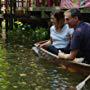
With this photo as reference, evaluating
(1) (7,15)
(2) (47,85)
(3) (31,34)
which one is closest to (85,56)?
(2) (47,85)

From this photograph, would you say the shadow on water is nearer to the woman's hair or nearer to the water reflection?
the water reflection

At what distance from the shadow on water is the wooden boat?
16 centimetres

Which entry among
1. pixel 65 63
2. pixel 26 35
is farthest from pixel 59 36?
pixel 26 35

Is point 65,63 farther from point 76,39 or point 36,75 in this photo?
point 76,39

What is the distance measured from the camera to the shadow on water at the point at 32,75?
401 inches

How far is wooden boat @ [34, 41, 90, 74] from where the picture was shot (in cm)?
1054

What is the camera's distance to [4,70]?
12.1 meters

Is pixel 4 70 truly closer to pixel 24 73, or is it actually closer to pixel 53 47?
pixel 24 73

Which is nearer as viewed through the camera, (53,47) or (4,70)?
(4,70)

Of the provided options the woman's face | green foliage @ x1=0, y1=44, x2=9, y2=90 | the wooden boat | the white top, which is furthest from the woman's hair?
green foliage @ x1=0, y1=44, x2=9, y2=90

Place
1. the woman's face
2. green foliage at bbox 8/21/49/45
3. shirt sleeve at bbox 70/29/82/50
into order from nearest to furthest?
1. shirt sleeve at bbox 70/29/82/50
2. the woman's face
3. green foliage at bbox 8/21/49/45

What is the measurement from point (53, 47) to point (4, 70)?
183 centimetres

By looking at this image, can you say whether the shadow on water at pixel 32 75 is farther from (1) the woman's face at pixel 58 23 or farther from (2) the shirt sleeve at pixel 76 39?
(1) the woman's face at pixel 58 23

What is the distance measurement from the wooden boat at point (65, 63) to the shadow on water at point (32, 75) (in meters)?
0.16
